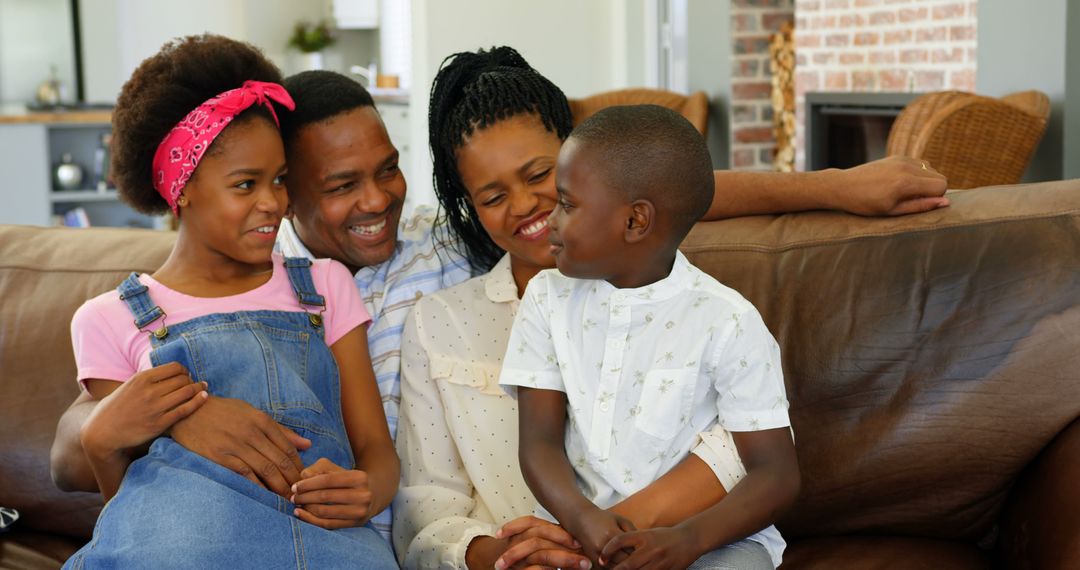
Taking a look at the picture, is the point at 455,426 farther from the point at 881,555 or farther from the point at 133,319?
the point at 881,555

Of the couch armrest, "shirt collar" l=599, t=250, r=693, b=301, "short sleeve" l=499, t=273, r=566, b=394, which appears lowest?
the couch armrest

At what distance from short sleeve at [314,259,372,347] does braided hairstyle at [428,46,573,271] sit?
24cm

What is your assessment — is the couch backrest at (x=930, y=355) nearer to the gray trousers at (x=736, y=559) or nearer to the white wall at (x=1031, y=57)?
the gray trousers at (x=736, y=559)

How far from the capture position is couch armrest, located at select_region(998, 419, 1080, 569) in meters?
1.52

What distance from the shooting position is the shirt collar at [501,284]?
187 cm

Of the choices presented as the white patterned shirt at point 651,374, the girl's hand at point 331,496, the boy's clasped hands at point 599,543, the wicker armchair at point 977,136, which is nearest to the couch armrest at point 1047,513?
the white patterned shirt at point 651,374

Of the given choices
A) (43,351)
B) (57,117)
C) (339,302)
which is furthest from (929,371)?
(57,117)

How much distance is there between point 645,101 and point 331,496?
150 inches

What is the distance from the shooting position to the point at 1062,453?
161cm

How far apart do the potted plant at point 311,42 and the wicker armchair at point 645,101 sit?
4954 millimetres

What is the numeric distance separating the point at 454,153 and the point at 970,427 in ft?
2.87

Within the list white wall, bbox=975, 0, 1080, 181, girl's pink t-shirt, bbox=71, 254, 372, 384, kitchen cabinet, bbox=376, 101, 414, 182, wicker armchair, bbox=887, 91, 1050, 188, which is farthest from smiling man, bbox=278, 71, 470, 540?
kitchen cabinet, bbox=376, 101, 414, 182

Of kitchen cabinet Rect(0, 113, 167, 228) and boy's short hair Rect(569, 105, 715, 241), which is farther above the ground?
boy's short hair Rect(569, 105, 715, 241)

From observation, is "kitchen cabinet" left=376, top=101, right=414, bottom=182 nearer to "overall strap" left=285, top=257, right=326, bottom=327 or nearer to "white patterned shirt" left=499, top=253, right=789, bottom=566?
"overall strap" left=285, top=257, right=326, bottom=327
